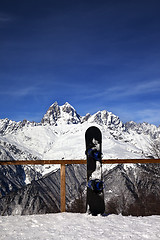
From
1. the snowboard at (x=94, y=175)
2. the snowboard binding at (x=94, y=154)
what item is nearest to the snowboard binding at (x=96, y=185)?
the snowboard at (x=94, y=175)

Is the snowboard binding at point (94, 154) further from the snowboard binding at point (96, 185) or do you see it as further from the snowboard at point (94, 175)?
the snowboard binding at point (96, 185)

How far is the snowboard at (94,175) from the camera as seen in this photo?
17.0 ft

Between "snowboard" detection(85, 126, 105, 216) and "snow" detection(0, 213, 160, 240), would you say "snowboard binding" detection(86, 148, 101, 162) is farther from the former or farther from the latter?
"snow" detection(0, 213, 160, 240)

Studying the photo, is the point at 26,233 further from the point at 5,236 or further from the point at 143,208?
the point at 143,208

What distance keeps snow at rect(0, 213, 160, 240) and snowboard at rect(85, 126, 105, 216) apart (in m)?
0.22

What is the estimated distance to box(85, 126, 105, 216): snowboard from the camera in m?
5.18

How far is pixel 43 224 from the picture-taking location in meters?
4.46

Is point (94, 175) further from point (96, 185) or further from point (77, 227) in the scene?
point (77, 227)

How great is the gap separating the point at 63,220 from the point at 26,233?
899 mm

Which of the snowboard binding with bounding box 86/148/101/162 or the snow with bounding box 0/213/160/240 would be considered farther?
the snowboard binding with bounding box 86/148/101/162

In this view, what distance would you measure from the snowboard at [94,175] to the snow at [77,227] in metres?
0.22

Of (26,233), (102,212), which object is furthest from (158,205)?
(26,233)

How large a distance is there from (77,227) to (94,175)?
1.28 metres

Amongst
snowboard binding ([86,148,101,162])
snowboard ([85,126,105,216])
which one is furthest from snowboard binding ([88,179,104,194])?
snowboard binding ([86,148,101,162])
